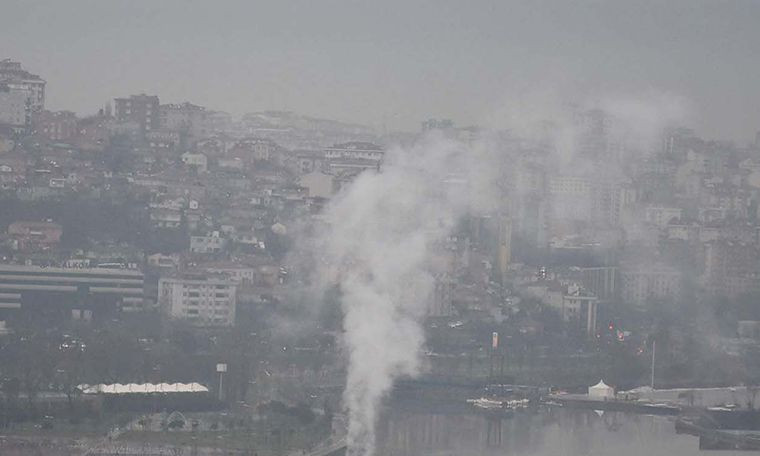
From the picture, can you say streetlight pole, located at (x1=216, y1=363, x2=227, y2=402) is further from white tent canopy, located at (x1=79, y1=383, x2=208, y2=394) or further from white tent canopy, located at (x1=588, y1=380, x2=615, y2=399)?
white tent canopy, located at (x1=588, y1=380, x2=615, y2=399)

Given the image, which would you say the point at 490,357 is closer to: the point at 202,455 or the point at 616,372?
the point at 616,372

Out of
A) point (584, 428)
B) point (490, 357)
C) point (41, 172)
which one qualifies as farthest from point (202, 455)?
point (41, 172)

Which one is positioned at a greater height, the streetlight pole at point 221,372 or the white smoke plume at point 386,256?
the white smoke plume at point 386,256

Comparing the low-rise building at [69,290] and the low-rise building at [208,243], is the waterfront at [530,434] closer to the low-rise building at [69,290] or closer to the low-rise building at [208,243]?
the low-rise building at [69,290]

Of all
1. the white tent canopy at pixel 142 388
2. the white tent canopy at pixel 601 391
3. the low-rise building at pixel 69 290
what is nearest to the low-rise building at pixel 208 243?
the low-rise building at pixel 69 290

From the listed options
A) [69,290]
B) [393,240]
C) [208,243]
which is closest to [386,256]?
[393,240]

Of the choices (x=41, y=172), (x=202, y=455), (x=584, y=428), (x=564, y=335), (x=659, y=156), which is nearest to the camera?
(x=202, y=455)
